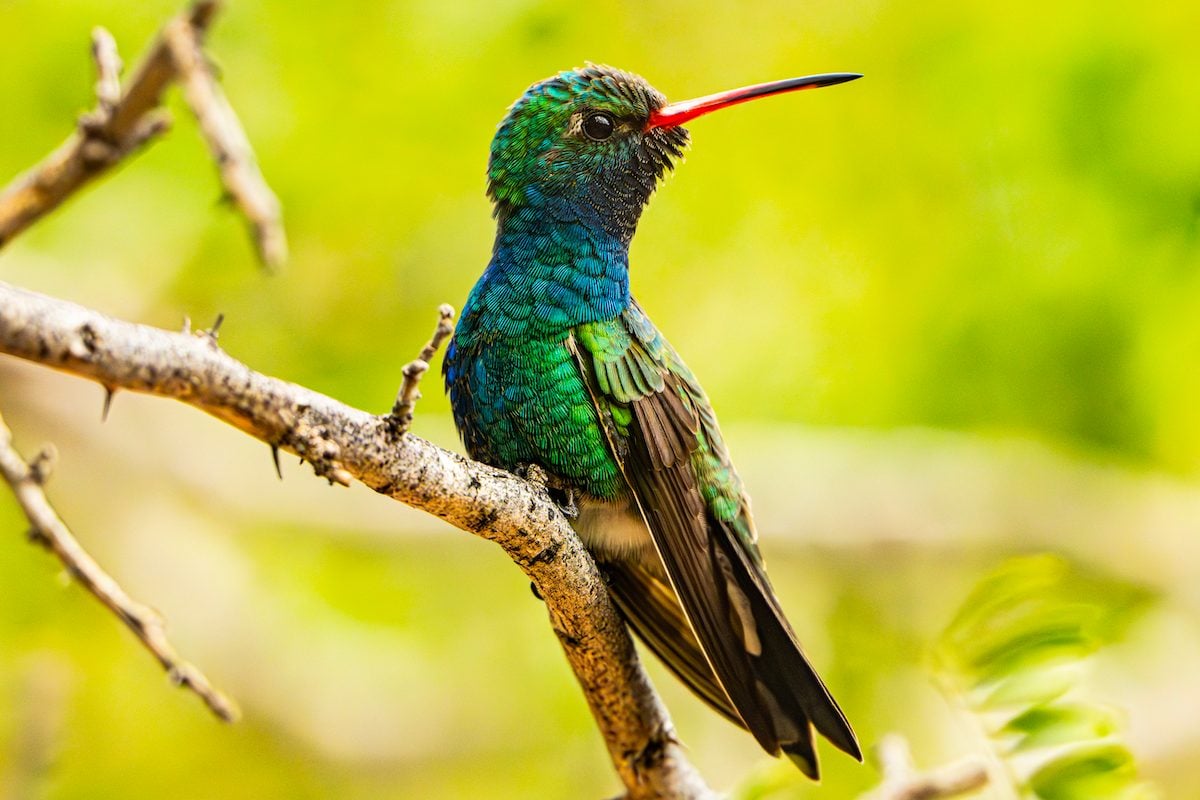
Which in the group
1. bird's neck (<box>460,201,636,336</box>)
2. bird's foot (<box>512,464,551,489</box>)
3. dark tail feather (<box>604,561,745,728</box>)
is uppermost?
bird's neck (<box>460,201,636,336</box>)

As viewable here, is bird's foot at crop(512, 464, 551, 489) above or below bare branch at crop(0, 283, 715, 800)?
above

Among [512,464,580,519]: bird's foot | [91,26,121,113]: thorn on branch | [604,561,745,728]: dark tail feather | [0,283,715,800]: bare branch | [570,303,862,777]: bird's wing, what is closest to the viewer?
[0,283,715,800]: bare branch

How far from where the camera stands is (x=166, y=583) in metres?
6.57

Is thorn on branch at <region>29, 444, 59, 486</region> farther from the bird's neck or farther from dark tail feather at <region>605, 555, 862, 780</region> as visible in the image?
dark tail feather at <region>605, 555, 862, 780</region>

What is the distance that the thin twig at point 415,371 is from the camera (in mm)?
2209

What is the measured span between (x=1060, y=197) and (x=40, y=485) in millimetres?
6110

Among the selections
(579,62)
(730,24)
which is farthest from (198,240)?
(730,24)

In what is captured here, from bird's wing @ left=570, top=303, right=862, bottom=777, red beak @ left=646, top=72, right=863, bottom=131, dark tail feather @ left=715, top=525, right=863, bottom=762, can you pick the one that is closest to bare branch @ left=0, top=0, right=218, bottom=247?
bird's wing @ left=570, top=303, right=862, bottom=777

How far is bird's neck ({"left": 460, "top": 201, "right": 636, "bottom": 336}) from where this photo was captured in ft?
13.1

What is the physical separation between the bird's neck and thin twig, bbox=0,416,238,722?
6.10 ft

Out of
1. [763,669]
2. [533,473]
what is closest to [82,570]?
Answer: [533,473]

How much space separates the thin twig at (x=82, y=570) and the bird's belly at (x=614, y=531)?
1871 millimetres

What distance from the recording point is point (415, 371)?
87.8 inches

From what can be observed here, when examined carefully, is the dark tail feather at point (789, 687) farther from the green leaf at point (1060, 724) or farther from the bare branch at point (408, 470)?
the green leaf at point (1060, 724)
